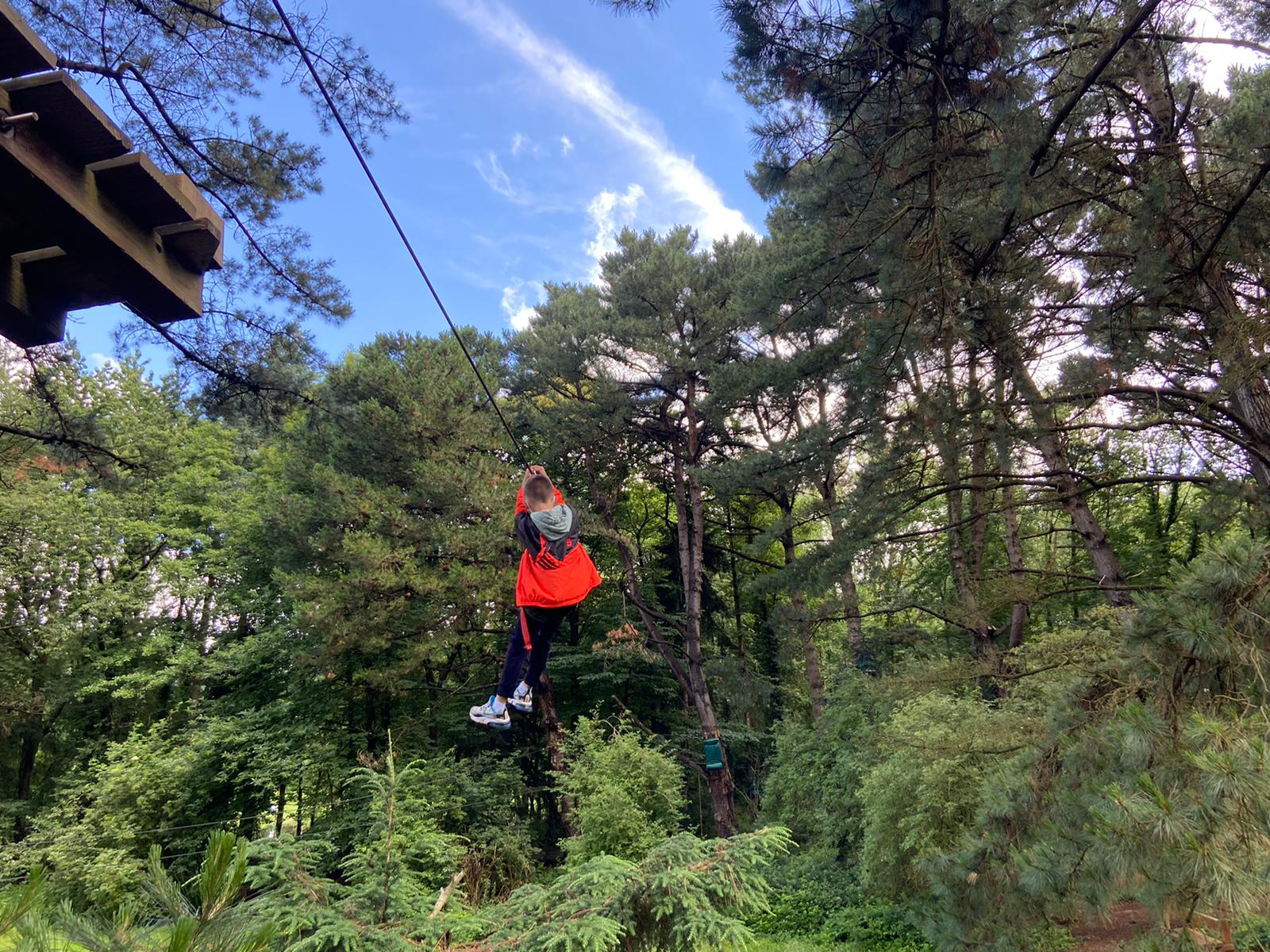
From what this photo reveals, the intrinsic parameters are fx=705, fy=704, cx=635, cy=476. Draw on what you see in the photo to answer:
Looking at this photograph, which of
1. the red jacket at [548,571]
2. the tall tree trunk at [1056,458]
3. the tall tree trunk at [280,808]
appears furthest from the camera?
the tall tree trunk at [280,808]

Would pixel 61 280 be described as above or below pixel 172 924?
above

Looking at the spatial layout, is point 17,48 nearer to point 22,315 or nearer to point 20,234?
point 20,234

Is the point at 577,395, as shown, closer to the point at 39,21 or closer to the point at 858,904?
the point at 858,904

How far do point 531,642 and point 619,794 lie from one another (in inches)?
275

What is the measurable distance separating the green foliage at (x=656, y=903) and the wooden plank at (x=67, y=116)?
3.06 metres

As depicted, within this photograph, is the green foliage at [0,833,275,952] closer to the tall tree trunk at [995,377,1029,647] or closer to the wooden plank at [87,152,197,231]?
the wooden plank at [87,152,197,231]

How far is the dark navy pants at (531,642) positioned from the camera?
14.3 feet

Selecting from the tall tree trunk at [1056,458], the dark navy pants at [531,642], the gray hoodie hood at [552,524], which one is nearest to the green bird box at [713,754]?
the tall tree trunk at [1056,458]

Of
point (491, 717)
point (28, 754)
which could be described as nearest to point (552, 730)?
point (491, 717)

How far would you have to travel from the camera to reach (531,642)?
4426 millimetres

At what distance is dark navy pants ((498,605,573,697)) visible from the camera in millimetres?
4371

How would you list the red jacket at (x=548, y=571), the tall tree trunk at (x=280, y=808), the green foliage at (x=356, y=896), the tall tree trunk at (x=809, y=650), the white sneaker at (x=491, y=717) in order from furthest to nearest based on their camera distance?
the tall tree trunk at (x=809, y=650), the tall tree trunk at (x=280, y=808), the white sneaker at (x=491, y=717), the red jacket at (x=548, y=571), the green foliage at (x=356, y=896)

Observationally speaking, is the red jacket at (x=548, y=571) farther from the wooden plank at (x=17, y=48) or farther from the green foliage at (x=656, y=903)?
the wooden plank at (x=17, y=48)

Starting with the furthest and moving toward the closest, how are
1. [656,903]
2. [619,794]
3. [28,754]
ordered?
[28,754]
[619,794]
[656,903]
